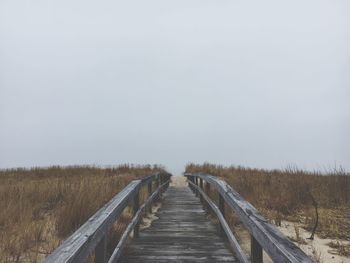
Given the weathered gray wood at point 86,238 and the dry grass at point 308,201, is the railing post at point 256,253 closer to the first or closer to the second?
the weathered gray wood at point 86,238

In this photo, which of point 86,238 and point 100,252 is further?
point 100,252

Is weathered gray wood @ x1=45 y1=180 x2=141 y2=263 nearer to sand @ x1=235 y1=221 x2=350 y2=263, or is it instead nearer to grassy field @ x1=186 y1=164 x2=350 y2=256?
sand @ x1=235 y1=221 x2=350 y2=263

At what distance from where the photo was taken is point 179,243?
5.23 m

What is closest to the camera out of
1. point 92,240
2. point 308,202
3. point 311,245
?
point 92,240

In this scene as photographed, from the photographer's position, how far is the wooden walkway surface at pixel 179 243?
4.47 metres

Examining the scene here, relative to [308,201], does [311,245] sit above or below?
below

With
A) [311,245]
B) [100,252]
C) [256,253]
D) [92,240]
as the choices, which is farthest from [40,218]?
[256,253]

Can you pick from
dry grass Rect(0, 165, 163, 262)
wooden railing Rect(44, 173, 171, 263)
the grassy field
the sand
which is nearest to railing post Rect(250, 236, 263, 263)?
wooden railing Rect(44, 173, 171, 263)

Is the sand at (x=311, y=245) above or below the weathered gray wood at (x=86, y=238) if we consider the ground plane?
below

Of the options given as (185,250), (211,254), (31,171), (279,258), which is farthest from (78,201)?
(31,171)

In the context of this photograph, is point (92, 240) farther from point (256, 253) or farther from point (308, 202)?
point (308, 202)

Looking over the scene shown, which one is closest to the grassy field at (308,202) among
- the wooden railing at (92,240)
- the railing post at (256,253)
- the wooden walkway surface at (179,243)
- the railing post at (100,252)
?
the wooden walkway surface at (179,243)

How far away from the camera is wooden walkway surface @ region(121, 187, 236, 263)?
4473mm

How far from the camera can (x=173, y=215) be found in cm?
788
